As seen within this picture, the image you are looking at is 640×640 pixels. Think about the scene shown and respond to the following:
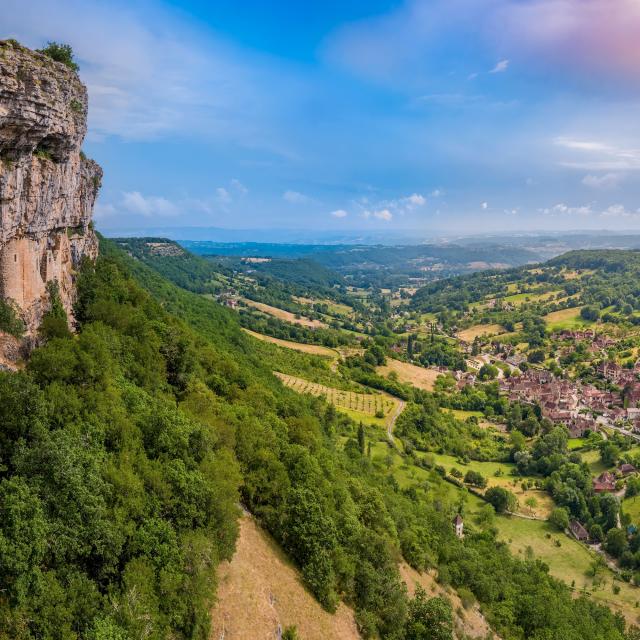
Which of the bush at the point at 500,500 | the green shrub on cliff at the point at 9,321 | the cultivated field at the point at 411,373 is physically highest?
the green shrub on cliff at the point at 9,321

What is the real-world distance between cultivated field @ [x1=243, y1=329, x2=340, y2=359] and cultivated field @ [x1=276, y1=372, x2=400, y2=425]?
2906 centimetres

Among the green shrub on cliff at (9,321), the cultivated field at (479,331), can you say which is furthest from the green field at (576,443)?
the green shrub on cliff at (9,321)

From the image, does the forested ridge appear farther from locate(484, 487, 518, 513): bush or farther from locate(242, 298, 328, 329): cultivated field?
locate(242, 298, 328, 329): cultivated field

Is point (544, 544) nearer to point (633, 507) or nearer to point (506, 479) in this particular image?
point (506, 479)

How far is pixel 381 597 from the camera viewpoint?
25.1 m

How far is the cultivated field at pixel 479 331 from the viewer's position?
593 feet

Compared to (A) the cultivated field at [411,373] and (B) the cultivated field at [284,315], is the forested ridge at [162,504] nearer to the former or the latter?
(A) the cultivated field at [411,373]

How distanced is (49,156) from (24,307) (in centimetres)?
762

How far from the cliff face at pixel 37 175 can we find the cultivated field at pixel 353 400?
190 feet

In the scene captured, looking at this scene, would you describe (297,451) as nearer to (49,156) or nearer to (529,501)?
(49,156)

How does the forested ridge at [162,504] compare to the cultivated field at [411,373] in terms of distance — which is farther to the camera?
the cultivated field at [411,373]

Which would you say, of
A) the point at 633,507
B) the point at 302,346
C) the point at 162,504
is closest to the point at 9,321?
the point at 162,504

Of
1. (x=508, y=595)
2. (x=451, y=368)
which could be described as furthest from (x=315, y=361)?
(x=508, y=595)

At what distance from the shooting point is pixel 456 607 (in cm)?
3303
